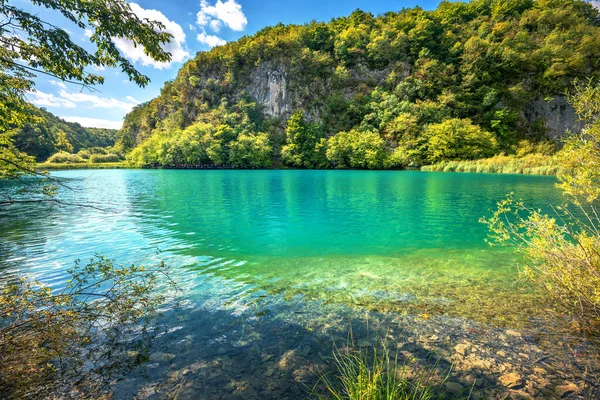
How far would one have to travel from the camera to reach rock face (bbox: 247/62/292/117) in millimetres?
83625

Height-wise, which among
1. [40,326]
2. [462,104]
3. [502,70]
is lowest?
[40,326]

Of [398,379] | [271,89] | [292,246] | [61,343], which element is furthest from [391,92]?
[61,343]

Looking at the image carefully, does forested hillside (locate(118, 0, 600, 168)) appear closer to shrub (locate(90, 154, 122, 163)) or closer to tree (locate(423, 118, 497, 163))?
tree (locate(423, 118, 497, 163))

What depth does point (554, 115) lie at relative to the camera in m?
68.6

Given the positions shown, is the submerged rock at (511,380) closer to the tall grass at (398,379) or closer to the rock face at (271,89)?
the tall grass at (398,379)

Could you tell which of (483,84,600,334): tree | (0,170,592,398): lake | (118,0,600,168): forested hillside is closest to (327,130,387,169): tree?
(118,0,600,168): forested hillside

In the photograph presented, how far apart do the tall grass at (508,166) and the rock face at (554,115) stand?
2982 centimetres

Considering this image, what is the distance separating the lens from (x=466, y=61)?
7331cm

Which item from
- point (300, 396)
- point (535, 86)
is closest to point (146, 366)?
point (300, 396)

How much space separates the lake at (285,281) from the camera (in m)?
4.02

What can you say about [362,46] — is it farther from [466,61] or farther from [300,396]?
[300,396]

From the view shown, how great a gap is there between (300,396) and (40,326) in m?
4.28

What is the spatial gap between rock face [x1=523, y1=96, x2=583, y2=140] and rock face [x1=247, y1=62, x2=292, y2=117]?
2635 inches

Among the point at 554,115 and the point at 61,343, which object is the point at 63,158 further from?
the point at 554,115
